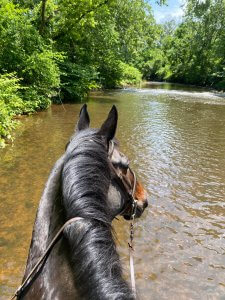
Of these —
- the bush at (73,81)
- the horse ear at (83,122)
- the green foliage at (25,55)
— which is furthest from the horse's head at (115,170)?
the bush at (73,81)

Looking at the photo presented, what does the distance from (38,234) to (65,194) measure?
30 centimetres

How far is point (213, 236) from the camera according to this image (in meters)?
4.90

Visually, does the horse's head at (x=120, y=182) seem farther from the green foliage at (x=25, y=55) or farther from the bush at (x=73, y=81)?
the bush at (x=73, y=81)

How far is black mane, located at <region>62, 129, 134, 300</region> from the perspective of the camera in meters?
1.21

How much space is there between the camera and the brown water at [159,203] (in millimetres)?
3896

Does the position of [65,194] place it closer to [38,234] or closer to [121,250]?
[38,234]

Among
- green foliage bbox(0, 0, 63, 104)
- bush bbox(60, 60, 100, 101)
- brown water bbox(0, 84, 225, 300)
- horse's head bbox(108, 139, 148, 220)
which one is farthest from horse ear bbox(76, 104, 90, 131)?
bush bbox(60, 60, 100, 101)

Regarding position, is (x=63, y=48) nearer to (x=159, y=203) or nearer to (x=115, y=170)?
(x=159, y=203)

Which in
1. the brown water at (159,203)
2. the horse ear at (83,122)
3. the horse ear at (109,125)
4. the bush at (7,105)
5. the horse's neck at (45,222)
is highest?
the horse ear at (109,125)

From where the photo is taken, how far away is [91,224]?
53.4 inches

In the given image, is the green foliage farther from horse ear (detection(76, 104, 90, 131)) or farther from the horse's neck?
the horse's neck

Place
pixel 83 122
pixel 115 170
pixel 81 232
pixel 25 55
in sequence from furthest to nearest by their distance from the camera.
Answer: pixel 25 55
pixel 83 122
pixel 115 170
pixel 81 232

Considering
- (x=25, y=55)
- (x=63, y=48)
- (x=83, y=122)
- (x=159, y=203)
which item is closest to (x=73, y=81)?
(x=63, y=48)

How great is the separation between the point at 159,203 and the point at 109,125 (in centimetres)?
434
